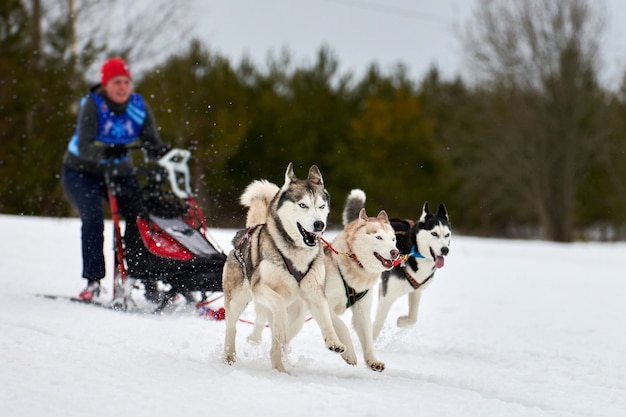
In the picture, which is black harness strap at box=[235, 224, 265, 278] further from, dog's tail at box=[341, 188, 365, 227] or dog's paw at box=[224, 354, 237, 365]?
dog's tail at box=[341, 188, 365, 227]

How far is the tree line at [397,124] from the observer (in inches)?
514

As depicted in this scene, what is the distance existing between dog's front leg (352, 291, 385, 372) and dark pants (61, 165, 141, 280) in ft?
6.77

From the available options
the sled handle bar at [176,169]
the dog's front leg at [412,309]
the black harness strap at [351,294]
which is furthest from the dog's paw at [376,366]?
the sled handle bar at [176,169]

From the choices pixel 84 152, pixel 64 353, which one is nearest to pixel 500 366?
pixel 64 353

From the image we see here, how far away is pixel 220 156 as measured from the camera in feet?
61.5

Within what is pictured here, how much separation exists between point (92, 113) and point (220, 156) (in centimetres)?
1310

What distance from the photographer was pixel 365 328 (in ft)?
13.4

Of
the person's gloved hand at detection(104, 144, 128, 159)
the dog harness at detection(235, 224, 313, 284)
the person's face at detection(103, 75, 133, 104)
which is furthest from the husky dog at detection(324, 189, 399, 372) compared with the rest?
the person's face at detection(103, 75, 133, 104)

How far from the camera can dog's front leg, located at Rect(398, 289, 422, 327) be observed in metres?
5.25

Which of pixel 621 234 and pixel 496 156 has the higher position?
pixel 496 156

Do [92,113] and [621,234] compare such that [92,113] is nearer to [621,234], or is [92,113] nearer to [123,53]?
[123,53]

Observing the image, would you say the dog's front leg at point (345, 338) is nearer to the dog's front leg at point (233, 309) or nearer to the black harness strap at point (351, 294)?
the black harness strap at point (351, 294)

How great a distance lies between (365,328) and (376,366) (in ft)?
0.71

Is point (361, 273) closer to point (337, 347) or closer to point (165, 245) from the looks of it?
point (337, 347)
